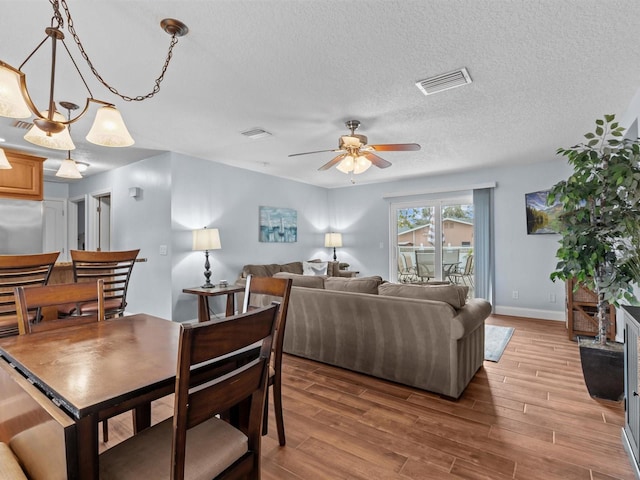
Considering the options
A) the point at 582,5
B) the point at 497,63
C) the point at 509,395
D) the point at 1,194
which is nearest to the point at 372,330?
the point at 509,395

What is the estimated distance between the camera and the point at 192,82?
2.54 meters

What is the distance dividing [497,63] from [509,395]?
247cm

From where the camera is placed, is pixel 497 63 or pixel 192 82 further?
pixel 192 82

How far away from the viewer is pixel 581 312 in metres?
3.90

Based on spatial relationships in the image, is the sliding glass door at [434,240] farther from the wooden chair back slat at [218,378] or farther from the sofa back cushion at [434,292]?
the wooden chair back slat at [218,378]

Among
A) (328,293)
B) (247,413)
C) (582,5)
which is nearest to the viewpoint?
(247,413)

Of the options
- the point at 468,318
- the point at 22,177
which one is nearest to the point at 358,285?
the point at 468,318

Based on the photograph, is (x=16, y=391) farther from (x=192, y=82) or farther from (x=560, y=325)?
(x=560, y=325)

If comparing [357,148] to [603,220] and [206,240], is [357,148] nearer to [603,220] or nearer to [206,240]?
[603,220]

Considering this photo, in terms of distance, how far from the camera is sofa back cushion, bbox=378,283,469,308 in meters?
2.49

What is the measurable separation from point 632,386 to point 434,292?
1.18m

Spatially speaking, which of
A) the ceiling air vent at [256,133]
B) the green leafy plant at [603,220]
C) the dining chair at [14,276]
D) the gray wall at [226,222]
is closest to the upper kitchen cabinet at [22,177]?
the gray wall at [226,222]

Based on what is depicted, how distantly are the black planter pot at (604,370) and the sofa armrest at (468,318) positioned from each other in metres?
0.73

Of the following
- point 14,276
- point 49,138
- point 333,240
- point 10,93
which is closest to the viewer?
point 10,93
